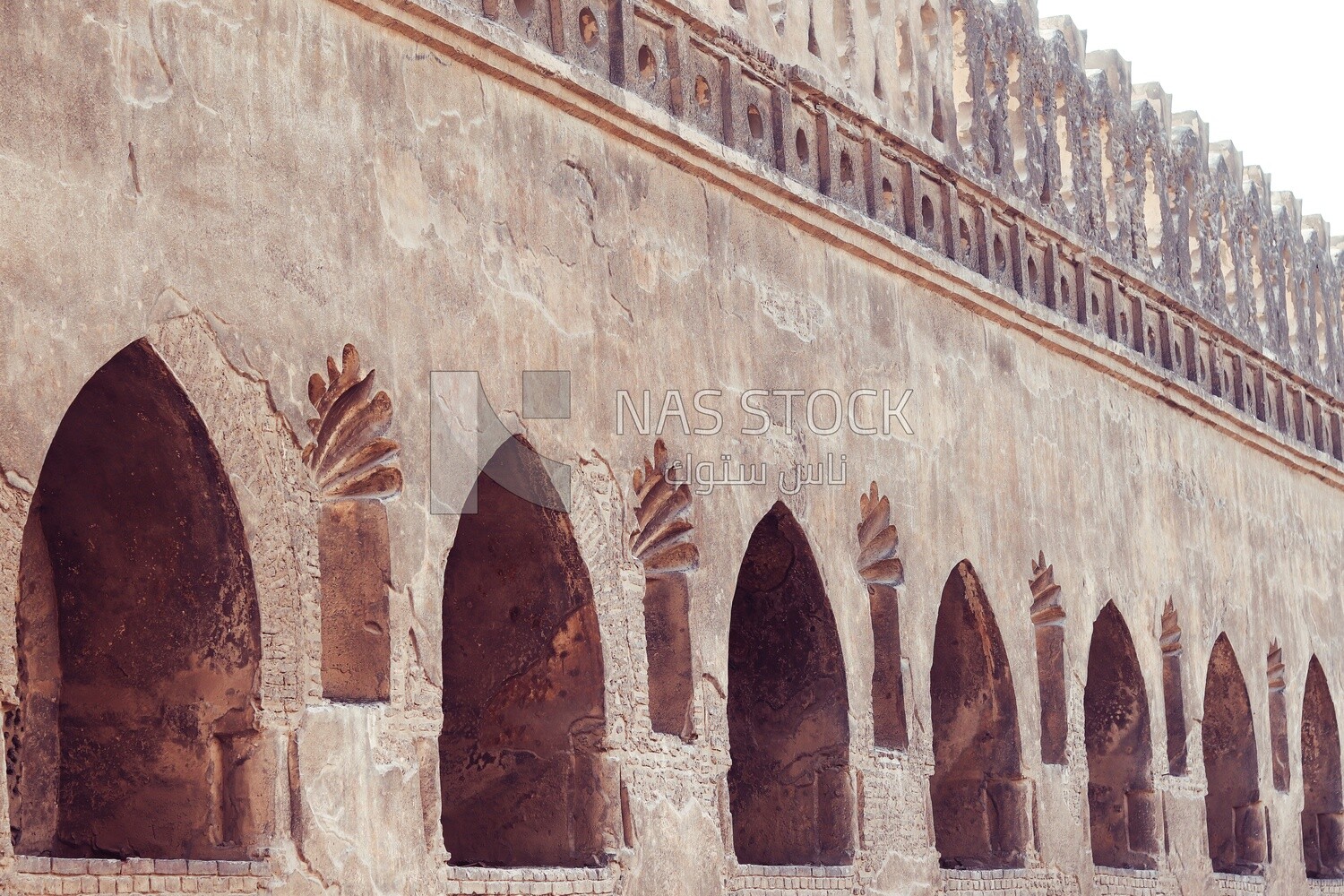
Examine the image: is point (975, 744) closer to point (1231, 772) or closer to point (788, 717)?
point (788, 717)

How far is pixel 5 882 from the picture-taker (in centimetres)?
430

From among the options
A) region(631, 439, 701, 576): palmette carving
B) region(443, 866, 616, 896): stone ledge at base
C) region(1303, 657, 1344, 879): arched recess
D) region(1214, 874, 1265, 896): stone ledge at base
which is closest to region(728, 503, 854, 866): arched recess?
region(631, 439, 701, 576): palmette carving

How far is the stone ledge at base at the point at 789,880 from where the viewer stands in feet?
22.0

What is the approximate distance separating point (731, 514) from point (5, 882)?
3.09 metres

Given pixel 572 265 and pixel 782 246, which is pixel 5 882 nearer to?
pixel 572 265

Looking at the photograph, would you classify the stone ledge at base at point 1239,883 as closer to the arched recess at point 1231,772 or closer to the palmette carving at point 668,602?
the arched recess at point 1231,772

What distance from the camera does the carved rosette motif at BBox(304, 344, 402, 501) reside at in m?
5.30

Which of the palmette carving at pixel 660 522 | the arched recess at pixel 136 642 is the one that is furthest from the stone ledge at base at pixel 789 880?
the arched recess at pixel 136 642

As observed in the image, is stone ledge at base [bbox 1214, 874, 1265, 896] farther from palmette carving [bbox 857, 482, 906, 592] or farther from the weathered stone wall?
palmette carving [bbox 857, 482, 906, 592]

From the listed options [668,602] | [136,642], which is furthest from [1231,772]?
[136,642]

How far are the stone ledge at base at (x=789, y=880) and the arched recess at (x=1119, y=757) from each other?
106 inches

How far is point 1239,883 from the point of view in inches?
410

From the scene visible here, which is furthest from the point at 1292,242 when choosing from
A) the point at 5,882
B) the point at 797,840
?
the point at 5,882

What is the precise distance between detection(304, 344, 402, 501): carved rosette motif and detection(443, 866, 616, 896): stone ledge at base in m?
0.98
